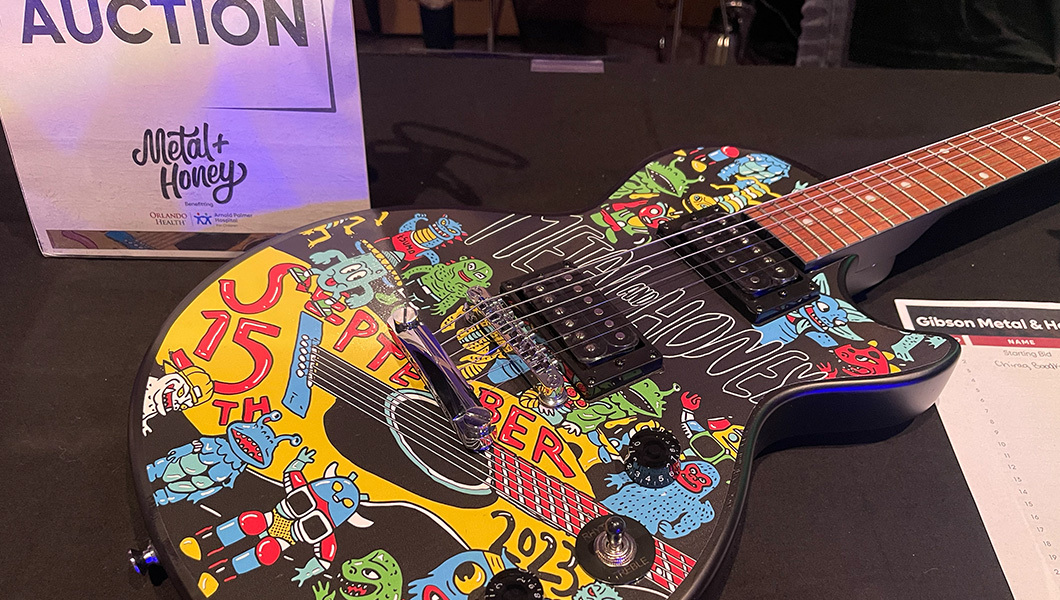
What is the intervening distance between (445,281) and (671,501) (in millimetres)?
315

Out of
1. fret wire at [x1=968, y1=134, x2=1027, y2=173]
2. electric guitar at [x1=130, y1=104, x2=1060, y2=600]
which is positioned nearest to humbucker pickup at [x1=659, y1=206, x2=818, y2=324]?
electric guitar at [x1=130, y1=104, x2=1060, y2=600]

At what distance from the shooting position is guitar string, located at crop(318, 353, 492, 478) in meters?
0.60

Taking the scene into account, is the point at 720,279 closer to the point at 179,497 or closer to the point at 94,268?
the point at 179,497

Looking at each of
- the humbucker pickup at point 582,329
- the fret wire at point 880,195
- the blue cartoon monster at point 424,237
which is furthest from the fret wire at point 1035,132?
the blue cartoon monster at point 424,237

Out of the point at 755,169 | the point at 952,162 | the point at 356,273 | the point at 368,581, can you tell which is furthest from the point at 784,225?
the point at 368,581

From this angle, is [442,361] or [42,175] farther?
[42,175]

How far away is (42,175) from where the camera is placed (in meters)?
0.81

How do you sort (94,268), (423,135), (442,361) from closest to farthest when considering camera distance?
1. (442,361)
2. (94,268)
3. (423,135)

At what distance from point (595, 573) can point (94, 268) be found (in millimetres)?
699

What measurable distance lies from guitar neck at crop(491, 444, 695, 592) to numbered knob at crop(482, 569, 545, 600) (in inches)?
2.0

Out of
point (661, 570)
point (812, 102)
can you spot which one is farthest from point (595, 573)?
point (812, 102)

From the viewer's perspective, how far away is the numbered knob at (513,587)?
0.51 m

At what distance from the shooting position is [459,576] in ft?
1.73

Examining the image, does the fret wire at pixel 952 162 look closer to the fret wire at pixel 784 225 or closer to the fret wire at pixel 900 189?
the fret wire at pixel 900 189
